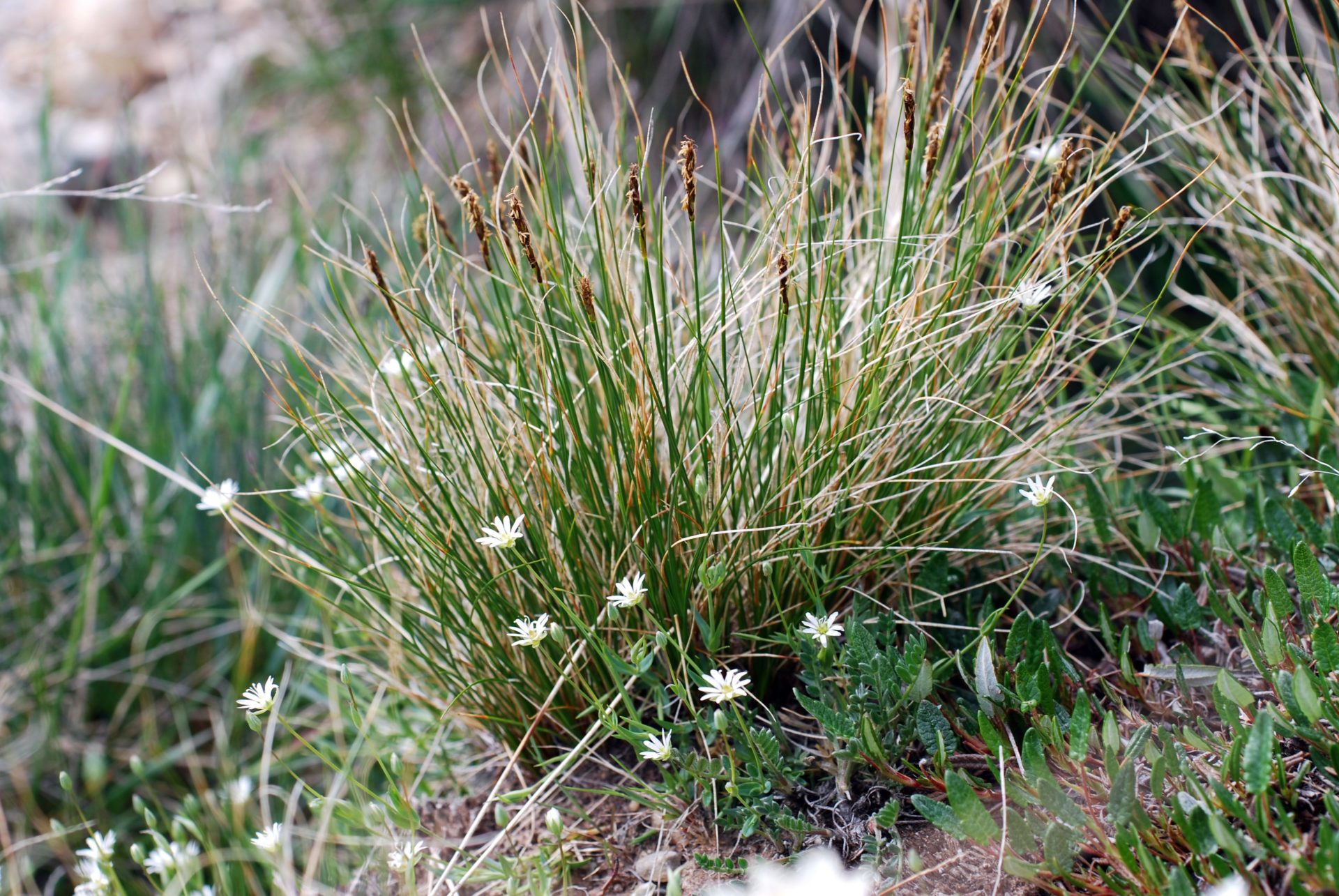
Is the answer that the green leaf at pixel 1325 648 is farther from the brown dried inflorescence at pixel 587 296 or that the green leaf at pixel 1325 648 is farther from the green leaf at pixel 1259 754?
the brown dried inflorescence at pixel 587 296

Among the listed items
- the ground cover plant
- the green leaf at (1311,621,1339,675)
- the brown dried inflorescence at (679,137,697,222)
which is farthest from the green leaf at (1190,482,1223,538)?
the brown dried inflorescence at (679,137,697,222)

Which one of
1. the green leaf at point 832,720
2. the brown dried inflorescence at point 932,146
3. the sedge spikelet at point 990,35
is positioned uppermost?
the sedge spikelet at point 990,35

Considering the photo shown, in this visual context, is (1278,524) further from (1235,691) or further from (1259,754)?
(1259,754)

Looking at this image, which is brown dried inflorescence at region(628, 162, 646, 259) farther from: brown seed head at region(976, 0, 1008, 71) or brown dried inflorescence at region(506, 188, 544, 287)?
brown seed head at region(976, 0, 1008, 71)

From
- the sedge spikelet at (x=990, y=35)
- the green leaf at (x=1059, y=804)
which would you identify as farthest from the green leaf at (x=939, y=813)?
the sedge spikelet at (x=990, y=35)

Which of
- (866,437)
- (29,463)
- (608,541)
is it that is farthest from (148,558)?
(866,437)

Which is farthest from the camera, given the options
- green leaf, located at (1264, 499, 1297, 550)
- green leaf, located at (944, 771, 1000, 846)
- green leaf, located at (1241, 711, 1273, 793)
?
green leaf, located at (1264, 499, 1297, 550)
